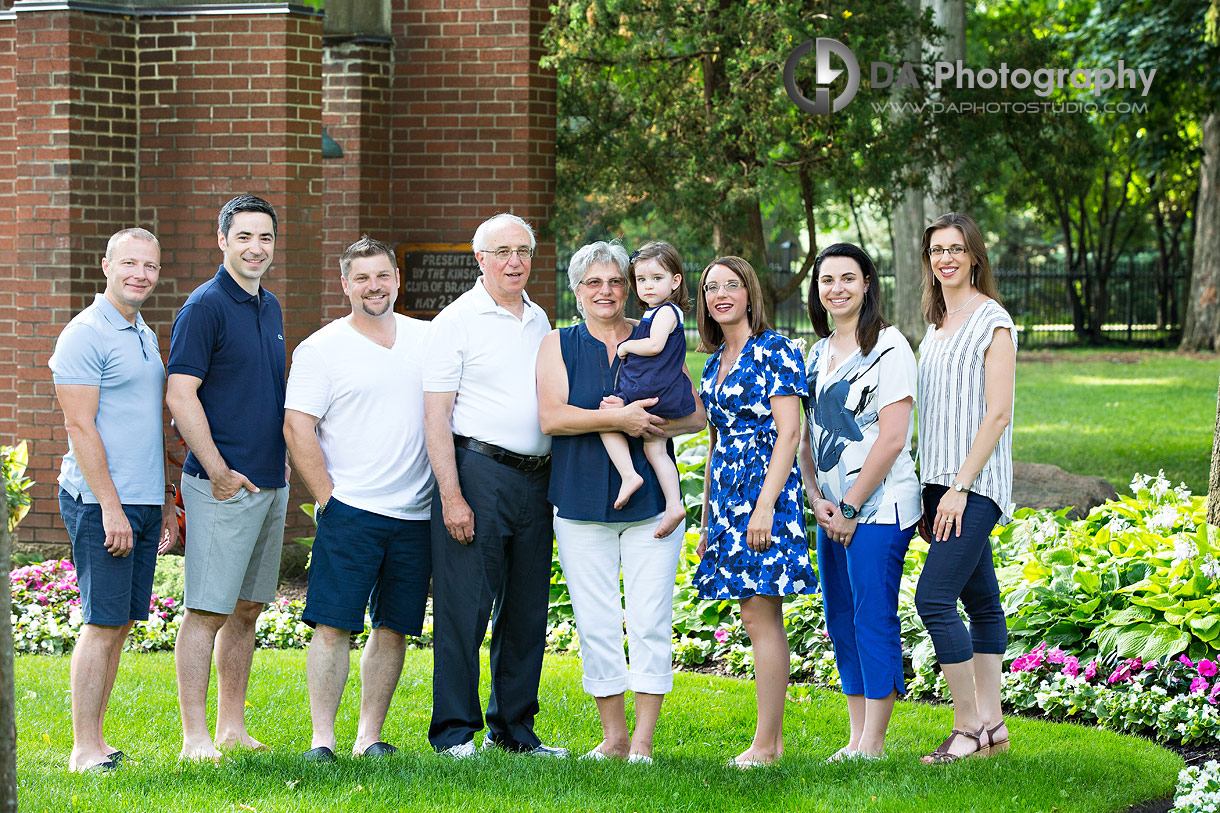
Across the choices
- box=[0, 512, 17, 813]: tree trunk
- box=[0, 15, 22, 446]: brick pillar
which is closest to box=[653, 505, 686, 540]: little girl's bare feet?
box=[0, 512, 17, 813]: tree trunk

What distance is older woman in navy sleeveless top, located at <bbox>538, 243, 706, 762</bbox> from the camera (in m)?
4.49

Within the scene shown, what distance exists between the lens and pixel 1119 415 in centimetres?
1662

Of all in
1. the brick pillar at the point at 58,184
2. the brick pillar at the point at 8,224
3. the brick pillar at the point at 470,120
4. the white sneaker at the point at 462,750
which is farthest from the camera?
the brick pillar at the point at 470,120

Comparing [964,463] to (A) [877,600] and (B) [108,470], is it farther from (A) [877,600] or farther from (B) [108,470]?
(B) [108,470]

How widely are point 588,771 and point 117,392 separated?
219cm

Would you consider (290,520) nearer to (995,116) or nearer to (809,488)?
(809,488)

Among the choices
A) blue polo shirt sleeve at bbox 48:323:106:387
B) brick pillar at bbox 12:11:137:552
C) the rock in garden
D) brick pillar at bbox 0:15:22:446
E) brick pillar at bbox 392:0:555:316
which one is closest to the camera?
blue polo shirt sleeve at bbox 48:323:106:387

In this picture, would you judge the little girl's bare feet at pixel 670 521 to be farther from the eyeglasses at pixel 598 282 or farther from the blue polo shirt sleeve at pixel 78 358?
the blue polo shirt sleeve at pixel 78 358

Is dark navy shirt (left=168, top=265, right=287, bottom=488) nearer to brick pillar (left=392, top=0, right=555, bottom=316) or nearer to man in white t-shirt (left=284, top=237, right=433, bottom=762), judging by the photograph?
man in white t-shirt (left=284, top=237, right=433, bottom=762)

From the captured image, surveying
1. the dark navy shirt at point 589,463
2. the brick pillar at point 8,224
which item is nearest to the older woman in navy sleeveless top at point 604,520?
the dark navy shirt at point 589,463

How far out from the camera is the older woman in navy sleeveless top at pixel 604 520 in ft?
14.7

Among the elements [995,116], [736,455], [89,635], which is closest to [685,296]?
[736,455]

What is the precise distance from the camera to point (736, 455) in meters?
4.55

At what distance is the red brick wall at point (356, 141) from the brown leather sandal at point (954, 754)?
5.97 metres
